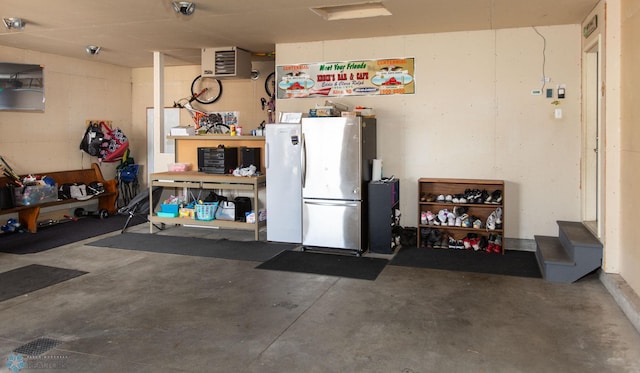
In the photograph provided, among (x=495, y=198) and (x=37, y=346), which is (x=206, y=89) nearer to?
(x=495, y=198)

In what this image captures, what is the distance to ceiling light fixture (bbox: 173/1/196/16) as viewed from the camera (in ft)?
16.2

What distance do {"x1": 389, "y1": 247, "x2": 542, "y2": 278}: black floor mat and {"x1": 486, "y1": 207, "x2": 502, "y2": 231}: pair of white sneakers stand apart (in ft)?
1.11

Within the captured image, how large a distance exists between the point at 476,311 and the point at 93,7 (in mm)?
4854

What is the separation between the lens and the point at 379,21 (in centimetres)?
575

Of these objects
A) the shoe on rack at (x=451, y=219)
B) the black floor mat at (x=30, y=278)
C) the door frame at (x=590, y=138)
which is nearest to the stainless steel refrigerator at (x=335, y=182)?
the shoe on rack at (x=451, y=219)

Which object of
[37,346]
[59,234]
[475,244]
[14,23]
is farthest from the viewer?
[59,234]

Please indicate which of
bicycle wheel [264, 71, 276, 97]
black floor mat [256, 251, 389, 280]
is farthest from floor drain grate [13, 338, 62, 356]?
bicycle wheel [264, 71, 276, 97]

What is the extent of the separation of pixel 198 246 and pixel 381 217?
245cm

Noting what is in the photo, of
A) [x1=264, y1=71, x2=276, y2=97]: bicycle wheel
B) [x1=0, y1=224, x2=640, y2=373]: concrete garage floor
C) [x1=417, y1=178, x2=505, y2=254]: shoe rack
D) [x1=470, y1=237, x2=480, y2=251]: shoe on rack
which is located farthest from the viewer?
[x1=264, y1=71, x2=276, y2=97]: bicycle wheel

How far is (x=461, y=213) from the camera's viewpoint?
20.7 feet

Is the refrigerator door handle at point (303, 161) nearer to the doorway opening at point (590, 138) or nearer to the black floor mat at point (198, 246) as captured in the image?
Answer: the black floor mat at point (198, 246)

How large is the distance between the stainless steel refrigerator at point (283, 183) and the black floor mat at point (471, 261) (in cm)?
146

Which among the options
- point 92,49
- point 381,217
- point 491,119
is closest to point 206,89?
point 92,49

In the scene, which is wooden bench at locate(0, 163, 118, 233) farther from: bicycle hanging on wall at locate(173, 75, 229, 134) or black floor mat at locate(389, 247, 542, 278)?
black floor mat at locate(389, 247, 542, 278)
